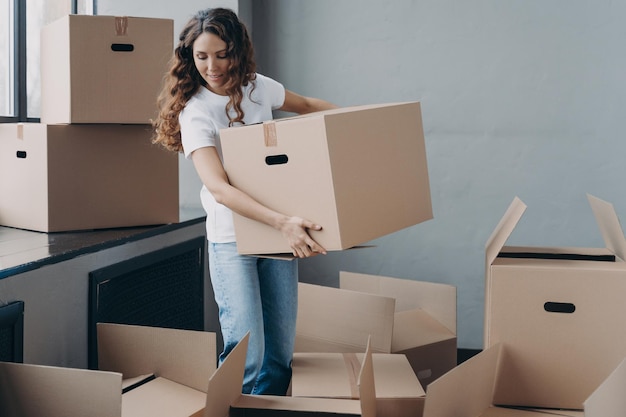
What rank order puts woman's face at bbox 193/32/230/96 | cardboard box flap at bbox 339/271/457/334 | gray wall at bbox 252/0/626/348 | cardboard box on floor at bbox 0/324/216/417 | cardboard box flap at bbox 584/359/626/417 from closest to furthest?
cardboard box flap at bbox 584/359/626/417 → cardboard box on floor at bbox 0/324/216/417 → woman's face at bbox 193/32/230/96 → cardboard box flap at bbox 339/271/457/334 → gray wall at bbox 252/0/626/348

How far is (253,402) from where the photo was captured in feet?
5.50

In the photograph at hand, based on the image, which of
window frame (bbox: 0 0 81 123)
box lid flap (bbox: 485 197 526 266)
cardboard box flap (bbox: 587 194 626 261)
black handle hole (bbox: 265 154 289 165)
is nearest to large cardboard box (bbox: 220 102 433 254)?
black handle hole (bbox: 265 154 289 165)

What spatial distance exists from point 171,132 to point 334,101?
1386 millimetres

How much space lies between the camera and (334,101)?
328 cm

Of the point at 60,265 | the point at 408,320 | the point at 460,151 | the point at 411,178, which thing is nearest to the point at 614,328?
the point at 411,178

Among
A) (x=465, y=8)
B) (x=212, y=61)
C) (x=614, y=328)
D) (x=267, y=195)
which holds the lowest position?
(x=614, y=328)

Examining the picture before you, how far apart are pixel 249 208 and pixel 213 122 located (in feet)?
0.93

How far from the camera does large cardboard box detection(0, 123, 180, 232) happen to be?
2.21 m

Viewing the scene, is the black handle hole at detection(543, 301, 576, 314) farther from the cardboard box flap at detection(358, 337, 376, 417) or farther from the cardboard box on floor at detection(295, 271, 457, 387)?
the cardboard box on floor at detection(295, 271, 457, 387)

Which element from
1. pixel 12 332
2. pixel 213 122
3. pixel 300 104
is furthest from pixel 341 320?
pixel 12 332

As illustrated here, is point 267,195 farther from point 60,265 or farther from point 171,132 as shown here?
point 60,265

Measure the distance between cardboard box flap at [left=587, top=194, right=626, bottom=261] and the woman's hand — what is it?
A: 72 centimetres

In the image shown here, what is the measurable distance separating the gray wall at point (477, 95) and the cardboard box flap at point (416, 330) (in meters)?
0.60

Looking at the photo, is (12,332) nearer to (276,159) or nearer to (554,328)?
(276,159)
